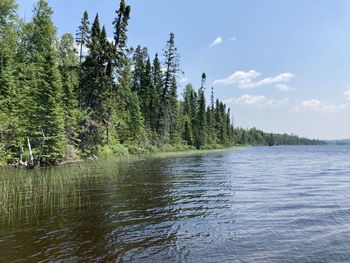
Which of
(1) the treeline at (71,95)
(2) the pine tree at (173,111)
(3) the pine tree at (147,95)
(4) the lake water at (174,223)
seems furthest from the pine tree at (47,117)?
(2) the pine tree at (173,111)

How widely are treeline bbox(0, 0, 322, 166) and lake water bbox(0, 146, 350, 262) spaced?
11.6 metres

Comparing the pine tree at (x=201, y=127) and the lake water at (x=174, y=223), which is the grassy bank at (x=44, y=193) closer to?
the lake water at (x=174, y=223)

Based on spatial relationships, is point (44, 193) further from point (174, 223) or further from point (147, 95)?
point (147, 95)

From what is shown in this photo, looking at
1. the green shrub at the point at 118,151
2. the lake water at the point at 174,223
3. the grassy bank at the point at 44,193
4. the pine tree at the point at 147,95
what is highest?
the pine tree at the point at 147,95

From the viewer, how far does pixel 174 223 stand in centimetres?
1118

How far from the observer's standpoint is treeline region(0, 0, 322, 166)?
29828mm

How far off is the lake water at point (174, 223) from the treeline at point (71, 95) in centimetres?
1160

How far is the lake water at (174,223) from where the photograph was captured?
8258 millimetres

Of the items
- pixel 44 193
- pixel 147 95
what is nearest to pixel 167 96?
pixel 147 95

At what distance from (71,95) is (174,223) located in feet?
92.5

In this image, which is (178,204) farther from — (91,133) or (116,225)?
(91,133)

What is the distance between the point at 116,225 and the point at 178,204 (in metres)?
4.06

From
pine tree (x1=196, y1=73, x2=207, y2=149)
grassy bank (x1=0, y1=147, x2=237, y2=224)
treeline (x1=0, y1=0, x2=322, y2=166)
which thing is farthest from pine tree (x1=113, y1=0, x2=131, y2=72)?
pine tree (x1=196, y1=73, x2=207, y2=149)

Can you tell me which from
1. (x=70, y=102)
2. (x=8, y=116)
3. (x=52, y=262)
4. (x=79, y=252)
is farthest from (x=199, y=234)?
(x=70, y=102)
